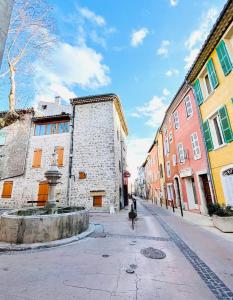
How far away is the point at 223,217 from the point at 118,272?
510 centimetres

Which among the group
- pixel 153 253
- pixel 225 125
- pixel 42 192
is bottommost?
pixel 153 253

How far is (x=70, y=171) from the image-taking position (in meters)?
13.1

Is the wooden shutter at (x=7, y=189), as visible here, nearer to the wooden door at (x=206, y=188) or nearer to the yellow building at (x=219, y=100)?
the wooden door at (x=206, y=188)

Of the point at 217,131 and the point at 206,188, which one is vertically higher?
the point at 217,131

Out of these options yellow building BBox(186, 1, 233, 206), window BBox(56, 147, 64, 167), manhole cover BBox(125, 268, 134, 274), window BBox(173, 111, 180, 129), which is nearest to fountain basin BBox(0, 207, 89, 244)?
manhole cover BBox(125, 268, 134, 274)

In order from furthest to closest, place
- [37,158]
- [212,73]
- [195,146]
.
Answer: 1. [37,158]
2. [195,146]
3. [212,73]

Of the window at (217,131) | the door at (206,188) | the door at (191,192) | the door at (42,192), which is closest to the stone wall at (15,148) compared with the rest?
the door at (42,192)

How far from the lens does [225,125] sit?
7.45 metres

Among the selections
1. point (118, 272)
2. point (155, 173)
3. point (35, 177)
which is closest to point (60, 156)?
point (35, 177)

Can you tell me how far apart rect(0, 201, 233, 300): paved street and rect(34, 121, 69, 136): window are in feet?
37.8

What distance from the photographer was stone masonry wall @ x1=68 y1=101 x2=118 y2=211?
12.4 meters

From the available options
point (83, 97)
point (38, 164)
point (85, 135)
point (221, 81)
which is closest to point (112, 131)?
point (85, 135)

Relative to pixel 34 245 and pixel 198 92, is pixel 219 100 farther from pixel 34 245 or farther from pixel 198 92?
pixel 34 245

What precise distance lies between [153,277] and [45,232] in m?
3.39
